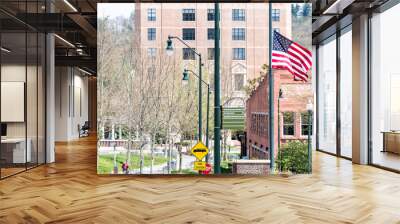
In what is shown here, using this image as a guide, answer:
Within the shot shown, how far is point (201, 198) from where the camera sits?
5.29 m

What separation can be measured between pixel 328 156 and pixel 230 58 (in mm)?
4937

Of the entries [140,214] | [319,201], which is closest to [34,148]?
[140,214]

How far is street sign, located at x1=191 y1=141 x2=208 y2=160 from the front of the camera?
274 inches

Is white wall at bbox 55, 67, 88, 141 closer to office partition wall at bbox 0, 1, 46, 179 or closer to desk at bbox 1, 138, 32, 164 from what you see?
office partition wall at bbox 0, 1, 46, 179

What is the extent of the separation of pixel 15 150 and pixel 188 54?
363cm

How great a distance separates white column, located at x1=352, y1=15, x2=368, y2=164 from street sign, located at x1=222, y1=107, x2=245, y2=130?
3304mm

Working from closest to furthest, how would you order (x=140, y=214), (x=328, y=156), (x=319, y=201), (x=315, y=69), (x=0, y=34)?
(x=140, y=214), (x=319, y=201), (x=0, y=34), (x=328, y=156), (x=315, y=69)

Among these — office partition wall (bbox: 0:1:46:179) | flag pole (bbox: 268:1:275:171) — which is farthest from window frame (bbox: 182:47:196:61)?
office partition wall (bbox: 0:1:46:179)

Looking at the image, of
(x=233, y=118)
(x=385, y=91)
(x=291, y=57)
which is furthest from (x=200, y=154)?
(x=385, y=91)

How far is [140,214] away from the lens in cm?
446

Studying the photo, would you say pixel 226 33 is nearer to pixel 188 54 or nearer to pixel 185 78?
pixel 188 54

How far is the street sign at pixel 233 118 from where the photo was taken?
22.9ft

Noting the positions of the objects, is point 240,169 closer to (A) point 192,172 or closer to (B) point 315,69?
(A) point 192,172

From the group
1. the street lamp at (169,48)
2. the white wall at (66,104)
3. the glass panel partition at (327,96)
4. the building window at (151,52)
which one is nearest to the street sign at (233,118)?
the street lamp at (169,48)
